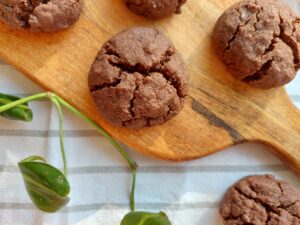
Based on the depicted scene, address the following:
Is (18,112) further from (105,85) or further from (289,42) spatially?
(289,42)

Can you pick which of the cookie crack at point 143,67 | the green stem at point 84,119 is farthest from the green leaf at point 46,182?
the cookie crack at point 143,67

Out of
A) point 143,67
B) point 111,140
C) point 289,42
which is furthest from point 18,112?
point 289,42

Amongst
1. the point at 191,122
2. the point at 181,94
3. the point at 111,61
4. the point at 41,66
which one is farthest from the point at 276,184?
the point at 41,66

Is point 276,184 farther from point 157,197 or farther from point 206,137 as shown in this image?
point 157,197

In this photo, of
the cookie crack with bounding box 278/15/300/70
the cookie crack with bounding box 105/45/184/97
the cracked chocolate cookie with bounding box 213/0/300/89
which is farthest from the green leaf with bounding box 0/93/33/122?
the cookie crack with bounding box 278/15/300/70

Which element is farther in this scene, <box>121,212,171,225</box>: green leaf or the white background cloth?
the white background cloth

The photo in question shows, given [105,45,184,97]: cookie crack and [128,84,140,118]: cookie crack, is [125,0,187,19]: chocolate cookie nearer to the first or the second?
[105,45,184,97]: cookie crack
